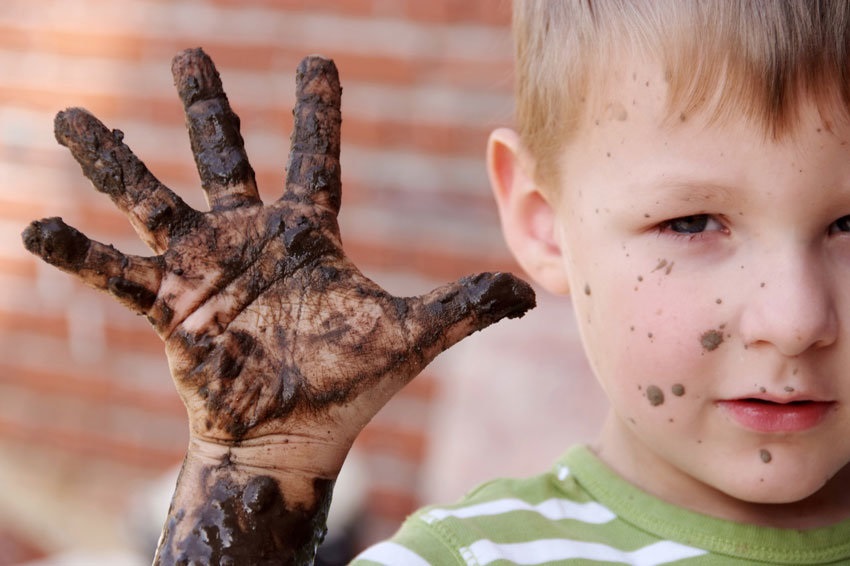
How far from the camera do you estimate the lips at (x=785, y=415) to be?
128cm

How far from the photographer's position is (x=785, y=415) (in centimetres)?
128

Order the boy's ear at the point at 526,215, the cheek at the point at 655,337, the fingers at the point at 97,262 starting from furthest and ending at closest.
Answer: the boy's ear at the point at 526,215 → the cheek at the point at 655,337 → the fingers at the point at 97,262

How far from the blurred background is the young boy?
0.98 metres

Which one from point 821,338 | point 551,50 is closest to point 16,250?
point 551,50

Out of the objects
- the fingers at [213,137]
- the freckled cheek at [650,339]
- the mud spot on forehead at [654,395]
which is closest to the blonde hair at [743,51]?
the freckled cheek at [650,339]

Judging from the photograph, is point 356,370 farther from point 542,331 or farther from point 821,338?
point 542,331

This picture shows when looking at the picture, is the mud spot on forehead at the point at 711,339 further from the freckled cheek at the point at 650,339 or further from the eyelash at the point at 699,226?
the eyelash at the point at 699,226

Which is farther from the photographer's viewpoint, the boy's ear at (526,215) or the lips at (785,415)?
the boy's ear at (526,215)

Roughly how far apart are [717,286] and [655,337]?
10 centimetres

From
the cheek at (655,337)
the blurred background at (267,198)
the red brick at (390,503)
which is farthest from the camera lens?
the red brick at (390,503)

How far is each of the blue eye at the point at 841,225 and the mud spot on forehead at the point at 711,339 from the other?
0.16m

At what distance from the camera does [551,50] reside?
59.5 inches

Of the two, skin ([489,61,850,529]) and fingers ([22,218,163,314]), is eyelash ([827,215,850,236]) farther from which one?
fingers ([22,218,163,314])

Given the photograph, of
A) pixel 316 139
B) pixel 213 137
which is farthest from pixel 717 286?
pixel 213 137
